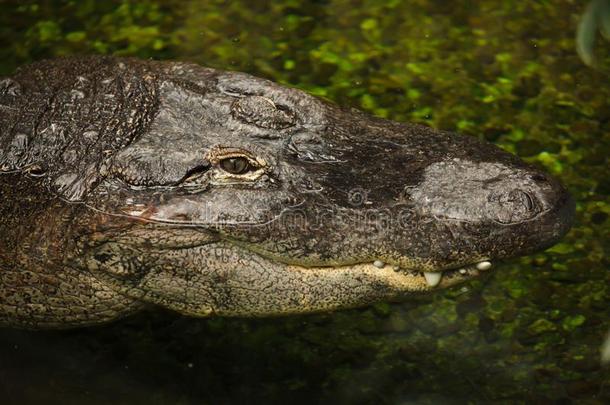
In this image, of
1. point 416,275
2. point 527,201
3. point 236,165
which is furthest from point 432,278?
point 236,165

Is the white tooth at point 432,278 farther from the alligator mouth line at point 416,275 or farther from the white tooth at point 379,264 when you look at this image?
the white tooth at point 379,264

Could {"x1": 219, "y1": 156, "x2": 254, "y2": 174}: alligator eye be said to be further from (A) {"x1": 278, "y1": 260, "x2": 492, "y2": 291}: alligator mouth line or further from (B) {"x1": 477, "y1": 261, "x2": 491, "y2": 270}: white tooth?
(B) {"x1": 477, "y1": 261, "x2": 491, "y2": 270}: white tooth

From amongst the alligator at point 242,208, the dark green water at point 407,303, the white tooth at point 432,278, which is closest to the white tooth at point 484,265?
the alligator at point 242,208

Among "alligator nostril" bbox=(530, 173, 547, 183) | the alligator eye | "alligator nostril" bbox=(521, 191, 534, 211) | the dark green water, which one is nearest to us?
"alligator nostril" bbox=(521, 191, 534, 211)

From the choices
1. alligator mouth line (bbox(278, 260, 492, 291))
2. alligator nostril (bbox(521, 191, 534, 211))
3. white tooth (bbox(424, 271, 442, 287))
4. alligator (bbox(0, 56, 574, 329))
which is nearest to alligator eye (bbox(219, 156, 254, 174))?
alligator (bbox(0, 56, 574, 329))

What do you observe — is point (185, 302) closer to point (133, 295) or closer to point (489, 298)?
point (133, 295)
